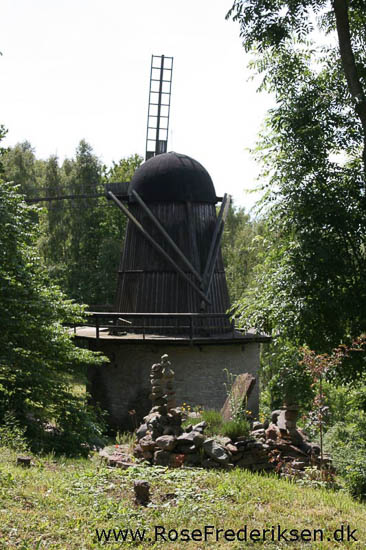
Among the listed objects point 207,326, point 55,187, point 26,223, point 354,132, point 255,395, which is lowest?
point 255,395

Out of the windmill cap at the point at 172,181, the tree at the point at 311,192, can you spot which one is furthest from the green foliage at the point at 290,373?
the windmill cap at the point at 172,181

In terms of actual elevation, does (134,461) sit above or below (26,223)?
below

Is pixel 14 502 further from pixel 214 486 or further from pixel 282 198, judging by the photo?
pixel 282 198

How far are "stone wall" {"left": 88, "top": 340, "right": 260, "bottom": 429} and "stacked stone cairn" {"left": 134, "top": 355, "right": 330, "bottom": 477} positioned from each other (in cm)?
581

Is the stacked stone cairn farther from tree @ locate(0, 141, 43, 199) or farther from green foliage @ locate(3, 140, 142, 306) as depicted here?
tree @ locate(0, 141, 43, 199)

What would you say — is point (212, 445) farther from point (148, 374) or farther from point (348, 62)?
point (148, 374)

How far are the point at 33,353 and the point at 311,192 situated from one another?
5374 millimetres

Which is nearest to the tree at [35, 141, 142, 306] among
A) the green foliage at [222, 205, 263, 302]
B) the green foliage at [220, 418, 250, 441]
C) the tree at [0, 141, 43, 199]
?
the tree at [0, 141, 43, 199]

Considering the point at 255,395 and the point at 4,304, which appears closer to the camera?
the point at 4,304

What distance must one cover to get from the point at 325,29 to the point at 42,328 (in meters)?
8.06

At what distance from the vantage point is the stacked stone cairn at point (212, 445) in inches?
300

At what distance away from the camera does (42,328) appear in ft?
30.9

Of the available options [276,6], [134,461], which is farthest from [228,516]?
[276,6]

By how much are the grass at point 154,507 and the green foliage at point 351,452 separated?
32 cm
